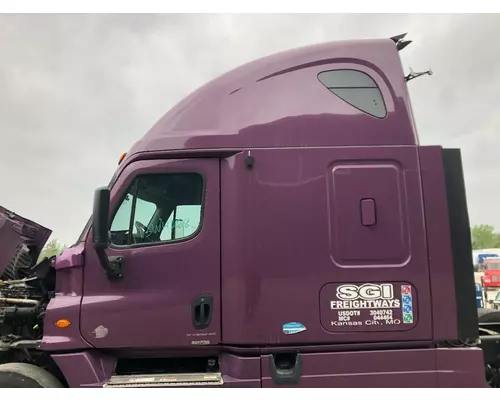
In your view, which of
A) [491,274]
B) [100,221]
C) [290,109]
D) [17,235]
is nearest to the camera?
[100,221]

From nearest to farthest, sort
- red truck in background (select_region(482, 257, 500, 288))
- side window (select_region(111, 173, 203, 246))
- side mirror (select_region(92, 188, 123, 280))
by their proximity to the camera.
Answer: side mirror (select_region(92, 188, 123, 280))
side window (select_region(111, 173, 203, 246))
red truck in background (select_region(482, 257, 500, 288))

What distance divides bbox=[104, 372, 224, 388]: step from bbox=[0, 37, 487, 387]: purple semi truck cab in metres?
0.02

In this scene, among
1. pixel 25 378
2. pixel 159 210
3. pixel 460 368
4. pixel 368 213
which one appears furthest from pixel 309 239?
pixel 25 378

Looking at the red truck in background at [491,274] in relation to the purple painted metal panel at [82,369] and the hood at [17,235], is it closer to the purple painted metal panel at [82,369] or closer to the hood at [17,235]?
the hood at [17,235]

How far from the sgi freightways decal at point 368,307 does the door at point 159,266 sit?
870 millimetres

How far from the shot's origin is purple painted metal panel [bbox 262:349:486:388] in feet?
11.0

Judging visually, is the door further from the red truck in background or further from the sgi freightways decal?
the red truck in background

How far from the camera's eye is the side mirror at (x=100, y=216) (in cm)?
328

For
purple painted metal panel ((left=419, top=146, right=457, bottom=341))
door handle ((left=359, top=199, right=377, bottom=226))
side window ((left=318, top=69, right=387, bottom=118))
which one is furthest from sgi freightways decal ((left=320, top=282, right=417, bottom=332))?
side window ((left=318, top=69, right=387, bottom=118))

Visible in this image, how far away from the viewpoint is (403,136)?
3592mm

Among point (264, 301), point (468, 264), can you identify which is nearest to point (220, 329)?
point (264, 301)

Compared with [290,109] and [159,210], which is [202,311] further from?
[290,109]

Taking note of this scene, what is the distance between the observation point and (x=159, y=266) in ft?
11.5

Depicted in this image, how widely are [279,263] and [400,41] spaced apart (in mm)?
2268
